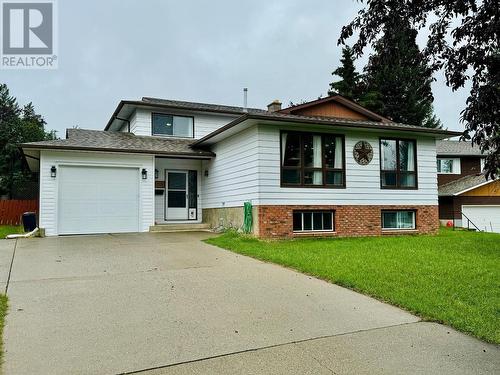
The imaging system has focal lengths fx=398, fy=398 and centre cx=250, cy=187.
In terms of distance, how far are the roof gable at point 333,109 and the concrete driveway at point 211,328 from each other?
791cm

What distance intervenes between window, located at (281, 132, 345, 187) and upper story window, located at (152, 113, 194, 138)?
6.52m

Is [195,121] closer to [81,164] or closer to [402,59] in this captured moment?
[81,164]

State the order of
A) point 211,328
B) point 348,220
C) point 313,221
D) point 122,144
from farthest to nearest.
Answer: point 122,144, point 348,220, point 313,221, point 211,328

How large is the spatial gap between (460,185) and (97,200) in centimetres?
2203

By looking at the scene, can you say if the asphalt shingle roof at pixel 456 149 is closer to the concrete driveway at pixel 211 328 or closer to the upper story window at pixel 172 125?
the upper story window at pixel 172 125

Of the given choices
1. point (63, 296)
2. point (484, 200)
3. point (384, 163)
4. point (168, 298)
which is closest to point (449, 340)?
point (168, 298)

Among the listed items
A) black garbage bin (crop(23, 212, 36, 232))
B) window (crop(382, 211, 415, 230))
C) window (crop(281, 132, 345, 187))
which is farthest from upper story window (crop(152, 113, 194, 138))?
window (crop(382, 211, 415, 230))

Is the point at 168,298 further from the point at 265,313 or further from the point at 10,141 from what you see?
the point at 10,141

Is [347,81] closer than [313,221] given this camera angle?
No

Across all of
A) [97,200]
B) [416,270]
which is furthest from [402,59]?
[97,200]

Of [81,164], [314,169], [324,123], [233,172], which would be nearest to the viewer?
[324,123]

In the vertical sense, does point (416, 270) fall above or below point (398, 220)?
below

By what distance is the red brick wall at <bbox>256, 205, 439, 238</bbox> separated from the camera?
11.8m

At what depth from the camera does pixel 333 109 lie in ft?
47.5
